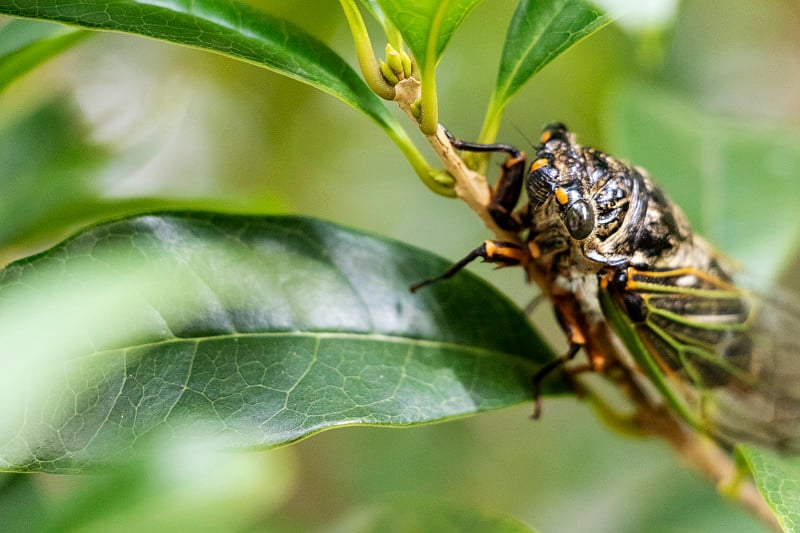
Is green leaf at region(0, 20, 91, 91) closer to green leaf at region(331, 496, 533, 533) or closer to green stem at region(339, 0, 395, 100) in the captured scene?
green stem at region(339, 0, 395, 100)

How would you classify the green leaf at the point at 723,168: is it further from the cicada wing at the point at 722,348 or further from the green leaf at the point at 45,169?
the green leaf at the point at 45,169

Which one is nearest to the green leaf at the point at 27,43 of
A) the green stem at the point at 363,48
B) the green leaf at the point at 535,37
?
the green stem at the point at 363,48

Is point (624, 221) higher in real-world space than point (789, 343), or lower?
higher

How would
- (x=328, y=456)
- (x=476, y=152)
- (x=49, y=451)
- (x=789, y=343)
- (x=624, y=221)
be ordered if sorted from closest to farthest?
(x=49, y=451), (x=476, y=152), (x=624, y=221), (x=789, y=343), (x=328, y=456)

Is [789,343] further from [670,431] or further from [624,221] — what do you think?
[624,221]

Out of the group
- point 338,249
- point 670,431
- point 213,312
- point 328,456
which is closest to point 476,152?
point 338,249

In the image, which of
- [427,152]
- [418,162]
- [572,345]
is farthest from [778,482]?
[427,152]

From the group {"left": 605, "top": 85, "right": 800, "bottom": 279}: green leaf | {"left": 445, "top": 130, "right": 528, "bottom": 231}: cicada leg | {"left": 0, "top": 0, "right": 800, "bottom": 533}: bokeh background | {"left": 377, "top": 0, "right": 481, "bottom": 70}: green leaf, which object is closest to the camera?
{"left": 377, "top": 0, "right": 481, "bottom": 70}: green leaf

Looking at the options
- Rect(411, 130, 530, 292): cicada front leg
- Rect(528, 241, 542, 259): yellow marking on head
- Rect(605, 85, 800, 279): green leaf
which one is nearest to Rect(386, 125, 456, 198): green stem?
Rect(411, 130, 530, 292): cicada front leg
